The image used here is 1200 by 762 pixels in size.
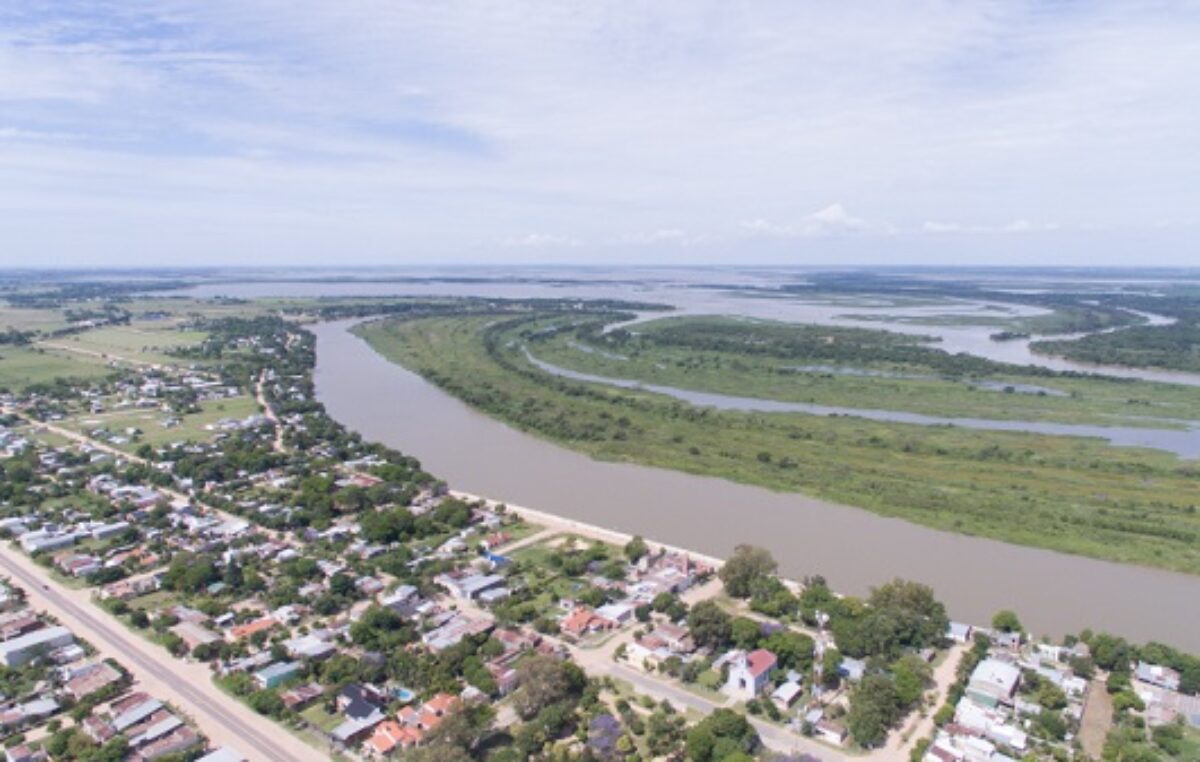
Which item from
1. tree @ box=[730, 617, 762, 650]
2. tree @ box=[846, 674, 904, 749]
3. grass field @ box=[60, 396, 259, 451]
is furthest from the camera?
grass field @ box=[60, 396, 259, 451]

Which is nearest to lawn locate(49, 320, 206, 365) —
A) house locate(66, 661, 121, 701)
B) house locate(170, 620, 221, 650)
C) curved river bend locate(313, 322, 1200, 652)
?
curved river bend locate(313, 322, 1200, 652)

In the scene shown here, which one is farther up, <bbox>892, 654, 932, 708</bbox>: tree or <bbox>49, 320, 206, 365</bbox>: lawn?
<bbox>49, 320, 206, 365</bbox>: lawn

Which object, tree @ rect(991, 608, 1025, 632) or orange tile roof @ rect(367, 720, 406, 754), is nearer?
orange tile roof @ rect(367, 720, 406, 754)

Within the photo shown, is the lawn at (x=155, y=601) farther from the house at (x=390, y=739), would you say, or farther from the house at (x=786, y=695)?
the house at (x=786, y=695)

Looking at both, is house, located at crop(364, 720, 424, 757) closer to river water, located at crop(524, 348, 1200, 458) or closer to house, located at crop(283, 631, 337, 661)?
house, located at crop(283, 631, 337, 661)

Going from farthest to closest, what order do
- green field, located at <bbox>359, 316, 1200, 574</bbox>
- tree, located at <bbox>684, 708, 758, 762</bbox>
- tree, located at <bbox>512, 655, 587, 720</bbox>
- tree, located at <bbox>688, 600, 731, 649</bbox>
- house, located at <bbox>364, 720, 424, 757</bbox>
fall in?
green field, located at <bbox>359, 316, 1200, 574</bbox> < tree, located at <bbox>688, 600, 731, 649</bbox> < tree, located at <bbox>512, 655, 587, 720</bbox> < house, located at <bbox>364, 720, 424, 757</bbox> < tree, located at <bbox>684, 708, 758, 762</bbox>

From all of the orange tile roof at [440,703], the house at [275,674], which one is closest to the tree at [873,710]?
the orange tile roof at [440,703]
